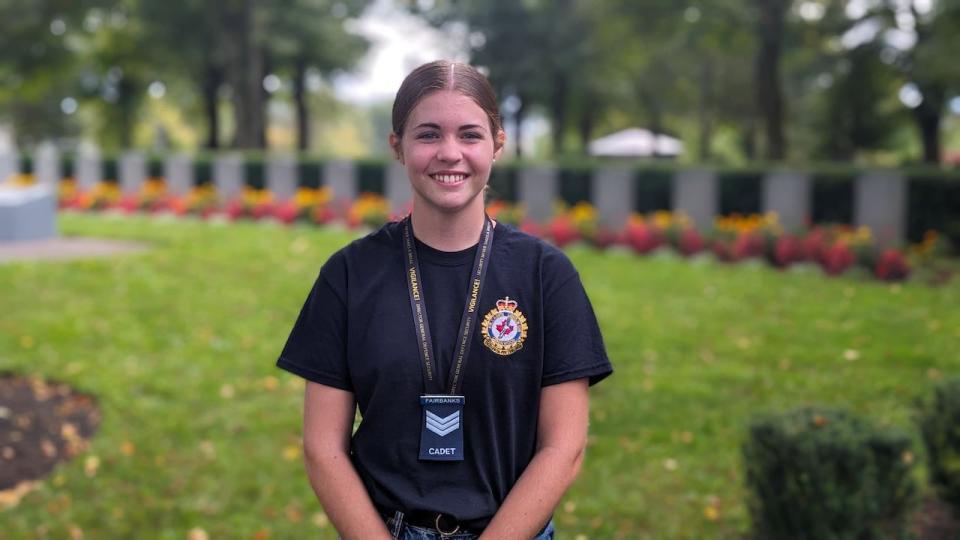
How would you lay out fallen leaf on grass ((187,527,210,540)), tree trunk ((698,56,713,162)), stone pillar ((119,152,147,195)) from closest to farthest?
fallen leaf on grass ((187,527,210,540)) < stone pillar ((119,152,147,195)) < tree trunk ((698,56,713,162))

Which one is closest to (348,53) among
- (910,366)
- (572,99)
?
(572,99)

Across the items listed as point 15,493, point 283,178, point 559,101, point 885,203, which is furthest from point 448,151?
point 559,101

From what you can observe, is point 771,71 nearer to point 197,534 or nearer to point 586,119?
point 197,534

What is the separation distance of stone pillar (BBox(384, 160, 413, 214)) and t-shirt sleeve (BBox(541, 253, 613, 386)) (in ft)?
47.1

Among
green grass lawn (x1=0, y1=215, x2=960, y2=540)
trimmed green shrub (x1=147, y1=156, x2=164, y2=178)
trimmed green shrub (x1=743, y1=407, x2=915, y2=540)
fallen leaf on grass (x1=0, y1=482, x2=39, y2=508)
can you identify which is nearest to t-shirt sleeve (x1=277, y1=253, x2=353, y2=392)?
trimmed green shrub (x1=743, y1=407, x2=915, y2=540)

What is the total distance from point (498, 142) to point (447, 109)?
0.60ft

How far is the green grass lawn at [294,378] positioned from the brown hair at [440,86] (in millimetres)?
3352

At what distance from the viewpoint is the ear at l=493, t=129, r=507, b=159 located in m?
2.12

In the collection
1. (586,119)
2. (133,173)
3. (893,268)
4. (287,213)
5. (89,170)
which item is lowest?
(893,268)

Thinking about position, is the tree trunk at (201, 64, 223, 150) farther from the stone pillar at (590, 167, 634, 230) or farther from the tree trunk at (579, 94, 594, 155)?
the stone pillar at (590, 167, 634, 230)

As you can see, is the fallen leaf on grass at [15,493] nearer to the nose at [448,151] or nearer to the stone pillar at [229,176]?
the nose at [448,151]

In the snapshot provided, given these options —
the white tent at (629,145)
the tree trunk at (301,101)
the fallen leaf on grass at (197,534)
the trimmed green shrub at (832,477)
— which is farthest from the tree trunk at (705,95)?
the trimmed green shrub at (832,477)

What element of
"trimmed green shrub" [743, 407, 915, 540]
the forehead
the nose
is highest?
the forehead

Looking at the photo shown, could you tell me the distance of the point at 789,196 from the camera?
14.2 meters
